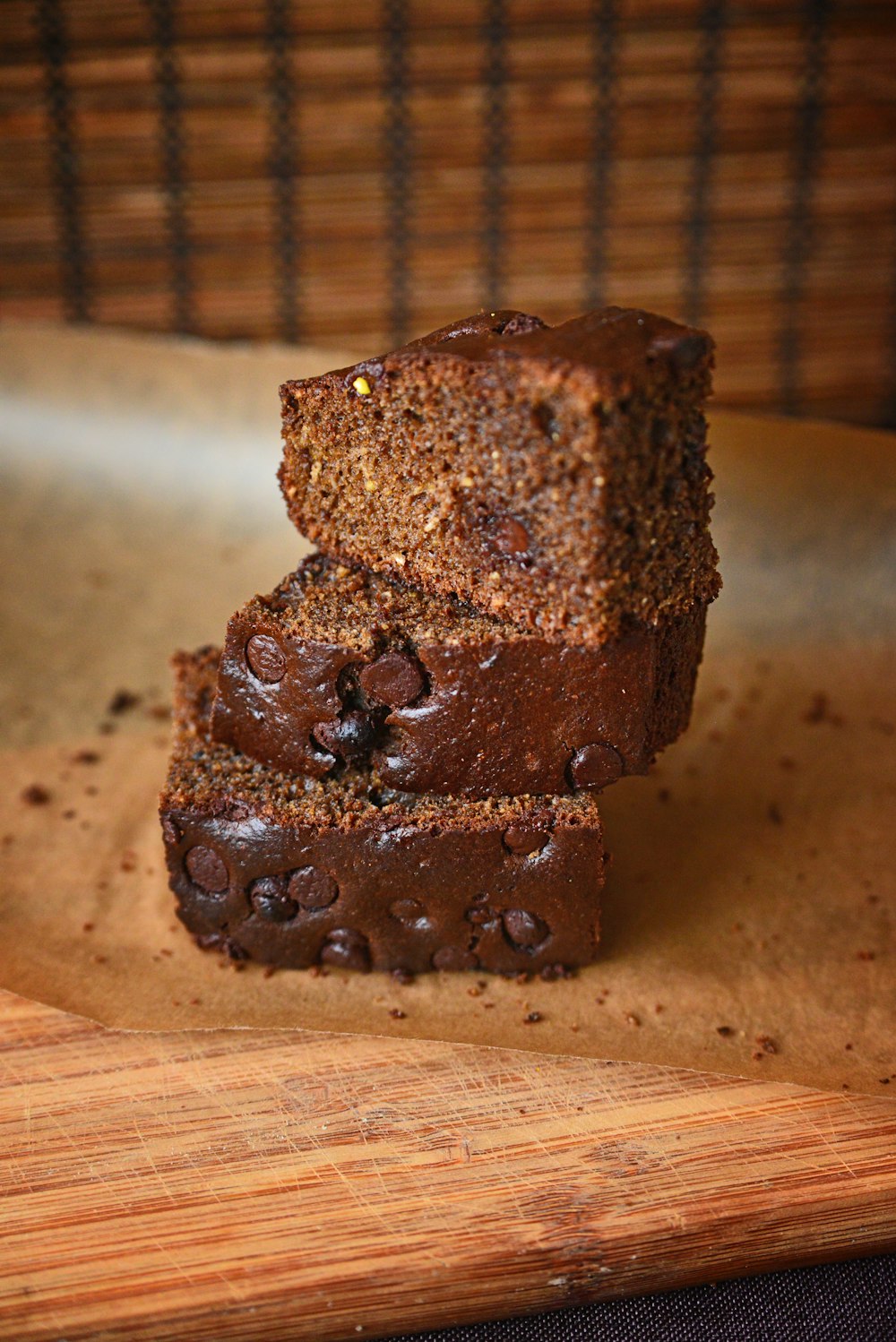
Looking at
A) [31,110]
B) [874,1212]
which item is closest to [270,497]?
[31,110]

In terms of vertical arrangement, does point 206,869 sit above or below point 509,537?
below

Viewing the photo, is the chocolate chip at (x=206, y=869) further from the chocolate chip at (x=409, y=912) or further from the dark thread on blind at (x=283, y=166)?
the dark thread on blind at (x=283, y=166)

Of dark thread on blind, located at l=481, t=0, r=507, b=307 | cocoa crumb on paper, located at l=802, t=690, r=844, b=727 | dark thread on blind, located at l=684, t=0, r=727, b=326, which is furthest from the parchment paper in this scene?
dark thread on blind, located at l=684, t=0, r=727, b=326

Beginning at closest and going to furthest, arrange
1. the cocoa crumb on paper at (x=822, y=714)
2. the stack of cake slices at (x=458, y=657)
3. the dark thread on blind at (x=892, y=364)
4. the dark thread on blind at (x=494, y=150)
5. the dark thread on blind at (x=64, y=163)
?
the stack of cake slices at (x=458, y=657) → the cocoa crumb on paper at (x=822, y=714) → the dark thread on blind at (x=64, y=163) → the dark thread on blind at (x=494, y=150) → the dark thread on blind at (x=892, y=364)

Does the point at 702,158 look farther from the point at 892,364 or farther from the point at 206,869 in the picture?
the point at 206,869

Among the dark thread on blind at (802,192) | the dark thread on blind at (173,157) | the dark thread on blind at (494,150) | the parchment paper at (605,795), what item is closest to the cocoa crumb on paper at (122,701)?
the parchment paper at (605,795)

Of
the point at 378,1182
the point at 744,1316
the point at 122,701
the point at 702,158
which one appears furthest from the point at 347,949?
the point at 702,158
